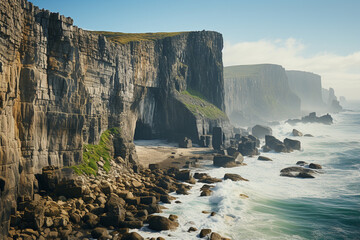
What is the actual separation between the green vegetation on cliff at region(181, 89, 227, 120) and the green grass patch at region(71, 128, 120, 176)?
33966 millimetres

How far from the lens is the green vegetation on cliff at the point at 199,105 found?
70.0m

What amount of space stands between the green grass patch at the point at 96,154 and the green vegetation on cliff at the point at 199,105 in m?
34.0

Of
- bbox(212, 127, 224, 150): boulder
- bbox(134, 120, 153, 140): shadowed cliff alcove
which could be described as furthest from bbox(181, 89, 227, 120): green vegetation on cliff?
bbox(134, 120, 153, 140): shadowed cliff alcove

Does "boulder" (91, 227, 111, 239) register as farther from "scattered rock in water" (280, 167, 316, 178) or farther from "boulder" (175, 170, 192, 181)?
"scattered rock in water" (280, 167, 316, 178)

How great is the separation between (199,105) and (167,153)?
80.4ft

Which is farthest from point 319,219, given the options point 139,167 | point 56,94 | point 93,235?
point 56,94

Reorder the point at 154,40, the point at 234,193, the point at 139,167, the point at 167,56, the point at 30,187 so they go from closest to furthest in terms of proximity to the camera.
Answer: the point at 30,187 < the point at 234,193 < the point at 139,167 < the point at 154,40 < the point at 167,56

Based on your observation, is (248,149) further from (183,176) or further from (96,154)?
(96,154)

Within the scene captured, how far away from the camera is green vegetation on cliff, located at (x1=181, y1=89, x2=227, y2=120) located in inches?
2757

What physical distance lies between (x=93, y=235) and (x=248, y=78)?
18406 cm

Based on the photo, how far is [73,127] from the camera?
Answer: 1096 inches

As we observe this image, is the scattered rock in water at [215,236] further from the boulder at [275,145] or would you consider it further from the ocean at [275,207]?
the boulder at [275,145]

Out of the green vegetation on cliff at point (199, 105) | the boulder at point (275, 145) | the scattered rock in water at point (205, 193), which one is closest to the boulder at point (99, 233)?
the scattered rock in water at point (205, 193)

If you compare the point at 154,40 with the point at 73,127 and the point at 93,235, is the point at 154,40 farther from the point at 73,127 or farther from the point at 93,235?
the point at 93,235
